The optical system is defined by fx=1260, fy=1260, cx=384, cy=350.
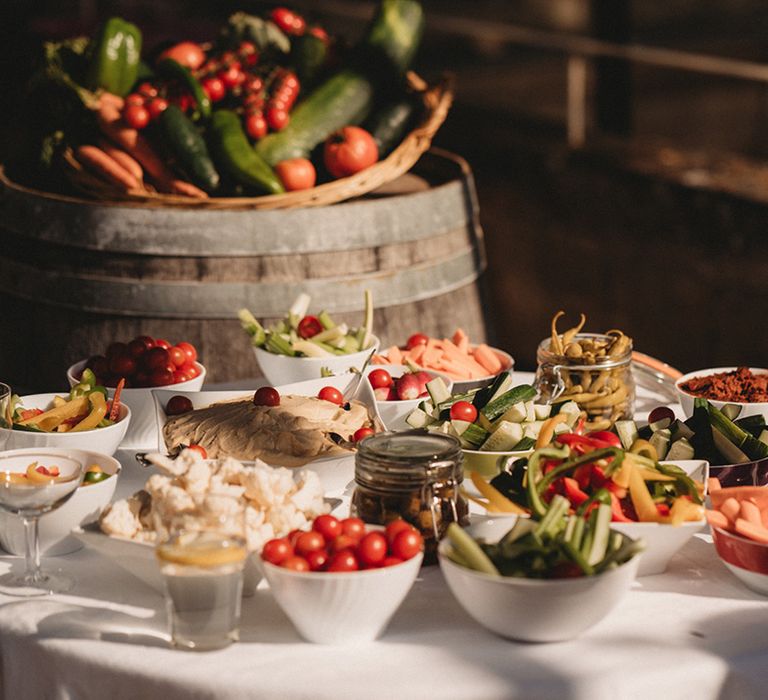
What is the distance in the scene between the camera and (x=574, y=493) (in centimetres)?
206

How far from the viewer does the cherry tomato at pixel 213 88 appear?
3.99m

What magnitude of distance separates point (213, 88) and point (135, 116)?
33 cm

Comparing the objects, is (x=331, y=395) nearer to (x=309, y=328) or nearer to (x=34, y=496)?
(x=309, y=328)

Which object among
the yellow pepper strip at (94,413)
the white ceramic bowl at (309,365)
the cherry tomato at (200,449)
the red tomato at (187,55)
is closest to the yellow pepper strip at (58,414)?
the yellow pepper strip at (94,413)

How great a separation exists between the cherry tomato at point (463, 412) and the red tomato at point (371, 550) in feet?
2.01

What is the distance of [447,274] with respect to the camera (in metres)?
3.81

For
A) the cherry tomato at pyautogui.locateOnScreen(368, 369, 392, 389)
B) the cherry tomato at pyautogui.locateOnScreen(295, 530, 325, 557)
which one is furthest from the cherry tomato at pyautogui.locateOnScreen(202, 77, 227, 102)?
the cherry tomato at pyautogui.locateOnScreen(295, 530, 325, 557)

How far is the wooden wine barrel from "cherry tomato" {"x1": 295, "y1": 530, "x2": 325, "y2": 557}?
5.60 ft

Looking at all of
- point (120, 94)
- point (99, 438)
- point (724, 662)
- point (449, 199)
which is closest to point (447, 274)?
point (449, 199)

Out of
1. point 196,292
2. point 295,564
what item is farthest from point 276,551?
point 196,292

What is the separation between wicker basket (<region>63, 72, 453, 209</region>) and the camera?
11.6 ft

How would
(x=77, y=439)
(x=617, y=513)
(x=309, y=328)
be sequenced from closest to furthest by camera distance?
1. (x=617, y=513)
2. (x=77, y=439)
3. (x=309, y=328)

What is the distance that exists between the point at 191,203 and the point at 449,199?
0.79m

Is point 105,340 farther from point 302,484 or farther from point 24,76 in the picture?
point 24,76
